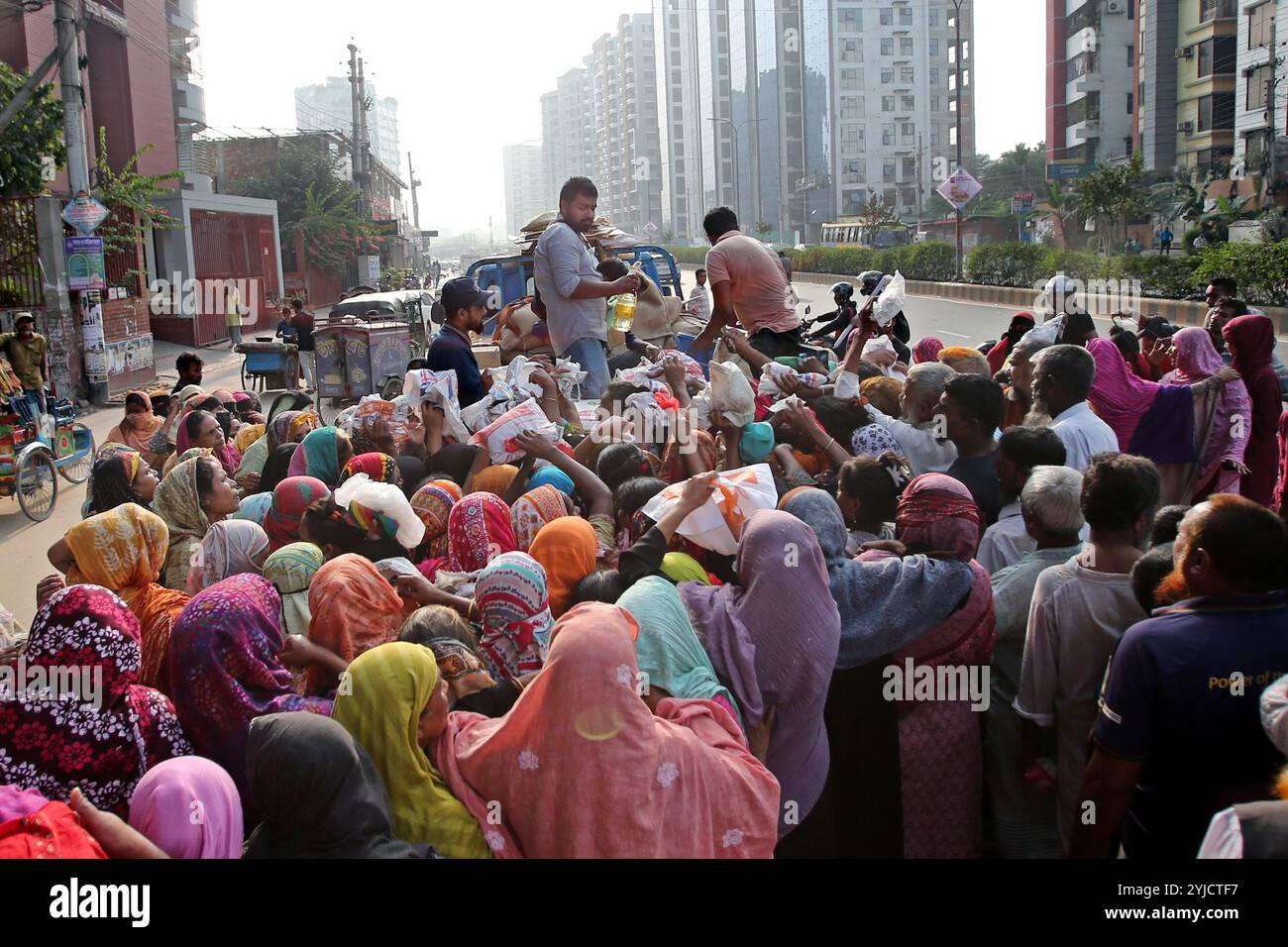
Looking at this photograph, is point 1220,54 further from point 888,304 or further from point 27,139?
point 888,304

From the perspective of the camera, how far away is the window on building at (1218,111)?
4488 cm

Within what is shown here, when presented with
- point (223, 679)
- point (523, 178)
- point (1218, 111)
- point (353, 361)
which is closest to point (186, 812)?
point (223, 679)

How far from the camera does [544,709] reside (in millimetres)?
2160

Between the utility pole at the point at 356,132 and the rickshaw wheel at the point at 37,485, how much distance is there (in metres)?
36.8

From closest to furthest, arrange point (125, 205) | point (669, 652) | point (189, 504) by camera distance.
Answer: point (669, 652) → point (189, 504) → point (125, 205)

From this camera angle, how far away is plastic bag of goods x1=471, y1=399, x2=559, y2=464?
4219 mm

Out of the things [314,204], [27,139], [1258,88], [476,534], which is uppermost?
[1258,88]

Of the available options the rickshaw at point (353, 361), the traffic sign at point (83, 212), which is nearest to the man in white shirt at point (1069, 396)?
the rickshaw at point (353, 361)

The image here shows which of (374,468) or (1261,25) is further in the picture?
(1261,25)

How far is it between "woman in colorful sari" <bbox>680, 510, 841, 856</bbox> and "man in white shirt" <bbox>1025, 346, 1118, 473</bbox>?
188cm

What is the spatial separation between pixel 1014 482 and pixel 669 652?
165 centimetres

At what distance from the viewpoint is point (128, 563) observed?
3.23 m

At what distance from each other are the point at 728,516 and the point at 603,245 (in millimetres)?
8159
